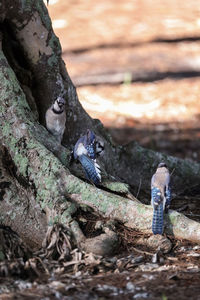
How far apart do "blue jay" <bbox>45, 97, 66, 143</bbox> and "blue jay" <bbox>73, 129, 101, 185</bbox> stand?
0.38 m

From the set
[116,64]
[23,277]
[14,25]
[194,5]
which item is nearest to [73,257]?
[23,277]

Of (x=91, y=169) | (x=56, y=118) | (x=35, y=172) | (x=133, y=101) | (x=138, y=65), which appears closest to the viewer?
(x=35, y=172)

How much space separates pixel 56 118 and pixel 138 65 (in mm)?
8107

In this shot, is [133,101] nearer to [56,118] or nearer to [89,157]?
[56,118]

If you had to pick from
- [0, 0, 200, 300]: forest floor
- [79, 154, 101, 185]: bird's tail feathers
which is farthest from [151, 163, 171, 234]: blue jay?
[79, 154, 101, 185]: bird's tail feathers

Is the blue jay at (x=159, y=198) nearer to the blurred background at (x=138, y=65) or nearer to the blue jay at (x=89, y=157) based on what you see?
the blue jay at (x=89, y=157)

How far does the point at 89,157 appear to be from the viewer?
539cm

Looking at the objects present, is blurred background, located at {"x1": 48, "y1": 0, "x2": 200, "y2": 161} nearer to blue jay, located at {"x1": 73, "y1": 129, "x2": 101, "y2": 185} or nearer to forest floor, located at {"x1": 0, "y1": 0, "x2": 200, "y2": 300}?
forest floor, located at {"x1": 0, "y1": 0, "x2": 200, "y2": 300}

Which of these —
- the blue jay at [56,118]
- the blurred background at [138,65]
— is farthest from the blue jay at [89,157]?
the blurred background at [138,65]

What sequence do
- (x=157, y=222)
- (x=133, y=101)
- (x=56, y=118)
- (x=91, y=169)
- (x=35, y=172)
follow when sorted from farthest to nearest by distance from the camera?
(x=133, y=101)
(x=56, y=118)
(x=91, y=169)
(x=35, y=172)
(x=157, y=222)

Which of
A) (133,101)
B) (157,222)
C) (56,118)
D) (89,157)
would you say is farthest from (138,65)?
(157,222)

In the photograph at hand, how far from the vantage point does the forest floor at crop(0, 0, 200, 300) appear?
420 centimetres

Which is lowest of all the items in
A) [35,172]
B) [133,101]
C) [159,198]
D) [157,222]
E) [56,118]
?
[133,101]

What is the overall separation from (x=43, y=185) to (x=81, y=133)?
53.2 inches
